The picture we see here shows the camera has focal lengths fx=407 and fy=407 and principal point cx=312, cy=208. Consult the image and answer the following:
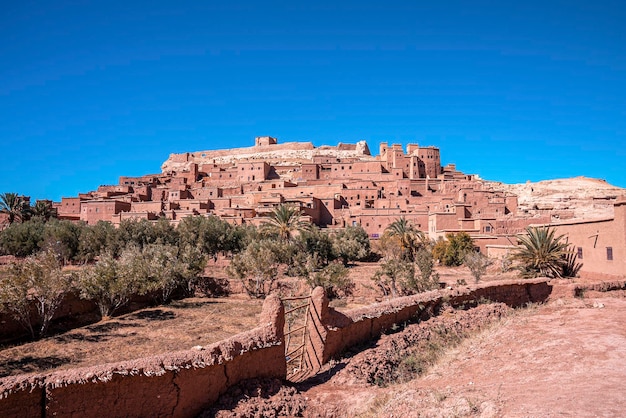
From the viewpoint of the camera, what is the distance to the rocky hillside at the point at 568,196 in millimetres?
37688

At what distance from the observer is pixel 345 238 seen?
1240 inches

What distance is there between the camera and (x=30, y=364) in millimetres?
10375

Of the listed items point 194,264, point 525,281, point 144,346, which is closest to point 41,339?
point 144,346

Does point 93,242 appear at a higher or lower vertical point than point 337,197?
lower

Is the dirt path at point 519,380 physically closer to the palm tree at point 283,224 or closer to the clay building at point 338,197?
the clay building at point 338,197

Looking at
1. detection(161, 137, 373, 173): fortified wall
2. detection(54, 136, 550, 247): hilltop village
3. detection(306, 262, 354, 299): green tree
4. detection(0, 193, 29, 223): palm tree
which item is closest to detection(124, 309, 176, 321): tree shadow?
detection(306, 262, 354, 299): green tree

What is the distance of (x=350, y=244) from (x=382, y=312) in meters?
20.7

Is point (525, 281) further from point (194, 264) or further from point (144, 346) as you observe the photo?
point (194, 264)

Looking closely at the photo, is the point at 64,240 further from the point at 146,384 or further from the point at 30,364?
the point at 146,384

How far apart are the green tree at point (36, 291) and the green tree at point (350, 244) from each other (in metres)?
18.5

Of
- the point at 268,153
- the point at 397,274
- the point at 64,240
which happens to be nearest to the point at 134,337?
the point at 397,274

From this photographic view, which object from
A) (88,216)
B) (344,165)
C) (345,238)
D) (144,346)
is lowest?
(144,346)

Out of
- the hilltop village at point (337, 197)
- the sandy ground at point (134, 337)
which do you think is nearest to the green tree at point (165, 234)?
the hilltop village at point (337, 197)

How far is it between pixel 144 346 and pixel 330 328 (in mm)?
6633
